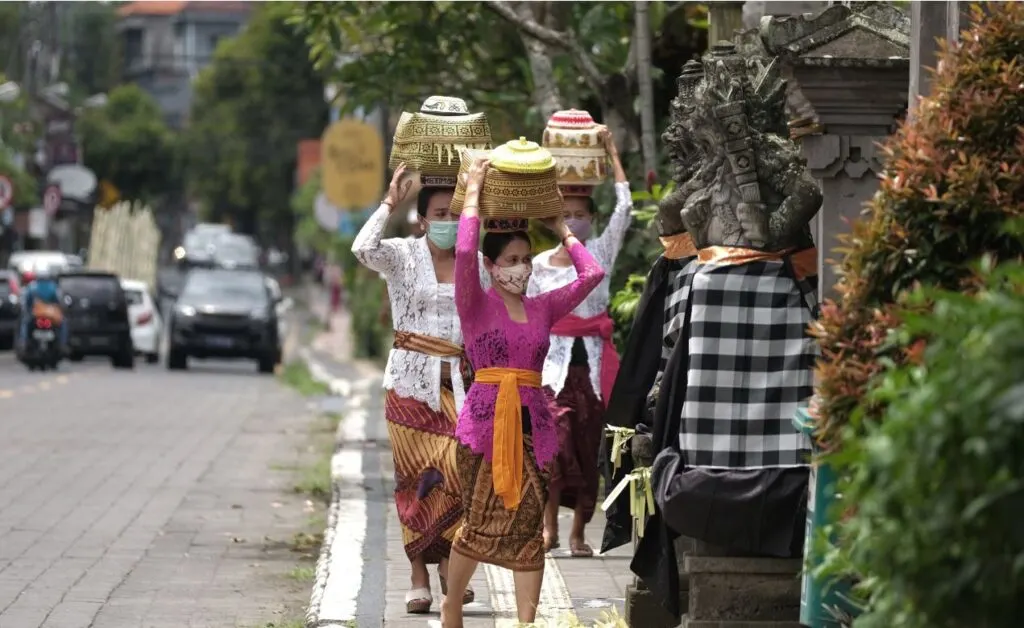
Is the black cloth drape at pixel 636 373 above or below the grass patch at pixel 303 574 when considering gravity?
above

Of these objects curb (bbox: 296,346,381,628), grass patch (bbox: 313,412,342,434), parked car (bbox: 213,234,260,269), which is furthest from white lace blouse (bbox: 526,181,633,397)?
parked car (bbox: 213,234,260,269)

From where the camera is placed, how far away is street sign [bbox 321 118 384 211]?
32438mm

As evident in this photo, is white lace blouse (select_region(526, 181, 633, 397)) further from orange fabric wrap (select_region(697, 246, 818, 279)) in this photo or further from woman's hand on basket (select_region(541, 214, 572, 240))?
orange fabric wrap (select_region(697, 246, 818, 279))

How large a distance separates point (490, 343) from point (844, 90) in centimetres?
156

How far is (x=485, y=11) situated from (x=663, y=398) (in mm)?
8156

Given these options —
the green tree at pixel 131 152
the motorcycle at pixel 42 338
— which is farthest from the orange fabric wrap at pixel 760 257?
the green tree at pixel 131 152

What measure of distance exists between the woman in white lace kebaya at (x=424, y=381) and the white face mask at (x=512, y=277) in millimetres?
945

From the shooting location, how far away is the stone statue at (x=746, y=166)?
6617 mm

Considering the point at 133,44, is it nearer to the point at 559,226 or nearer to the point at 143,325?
the point at 143,325

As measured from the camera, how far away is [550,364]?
10.1 metres

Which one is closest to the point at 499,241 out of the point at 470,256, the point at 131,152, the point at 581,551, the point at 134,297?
the point at 470,256

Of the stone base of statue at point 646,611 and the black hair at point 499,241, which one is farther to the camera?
the black hair at point 499,241

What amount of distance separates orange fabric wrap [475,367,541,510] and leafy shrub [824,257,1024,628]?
329cm

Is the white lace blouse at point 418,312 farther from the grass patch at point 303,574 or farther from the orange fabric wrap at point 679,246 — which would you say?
the grass patch at point 303,574
